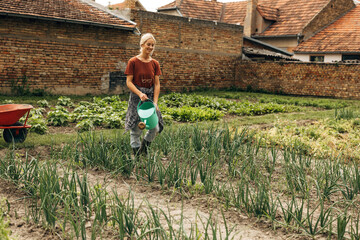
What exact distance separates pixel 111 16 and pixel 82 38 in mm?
1439

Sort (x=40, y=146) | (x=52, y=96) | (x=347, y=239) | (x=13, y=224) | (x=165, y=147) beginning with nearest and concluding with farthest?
(x=347, y=239), (x=13, y=224), (x=165, y=147), (x=40, y=146), (x=52, y=96)

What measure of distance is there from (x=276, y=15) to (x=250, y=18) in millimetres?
2092

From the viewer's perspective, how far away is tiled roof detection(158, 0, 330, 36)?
24.6 metres

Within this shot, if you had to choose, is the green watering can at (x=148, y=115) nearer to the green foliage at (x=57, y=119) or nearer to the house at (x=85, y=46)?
the green foliage at (x=57, y=119)

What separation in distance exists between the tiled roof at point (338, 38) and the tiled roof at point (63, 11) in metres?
12.7

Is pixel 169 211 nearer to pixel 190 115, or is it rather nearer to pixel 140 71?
pixel 140 71

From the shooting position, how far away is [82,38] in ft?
44.7

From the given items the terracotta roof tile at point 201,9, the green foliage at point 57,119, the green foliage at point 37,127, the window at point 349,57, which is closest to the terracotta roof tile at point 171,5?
the terracotta roof tile at point 201,9

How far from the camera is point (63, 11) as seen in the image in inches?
515

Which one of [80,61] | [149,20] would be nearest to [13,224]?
[80,61]

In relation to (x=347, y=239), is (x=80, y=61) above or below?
above

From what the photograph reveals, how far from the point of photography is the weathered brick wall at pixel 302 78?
16484 mm

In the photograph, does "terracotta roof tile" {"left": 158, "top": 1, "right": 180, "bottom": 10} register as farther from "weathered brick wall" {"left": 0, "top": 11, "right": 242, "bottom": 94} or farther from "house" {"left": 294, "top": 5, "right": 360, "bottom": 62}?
"house" {"left": 294, "top": 5, "right": 360, "bottom": 62}

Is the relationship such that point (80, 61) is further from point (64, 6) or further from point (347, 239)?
point (347, 239)
